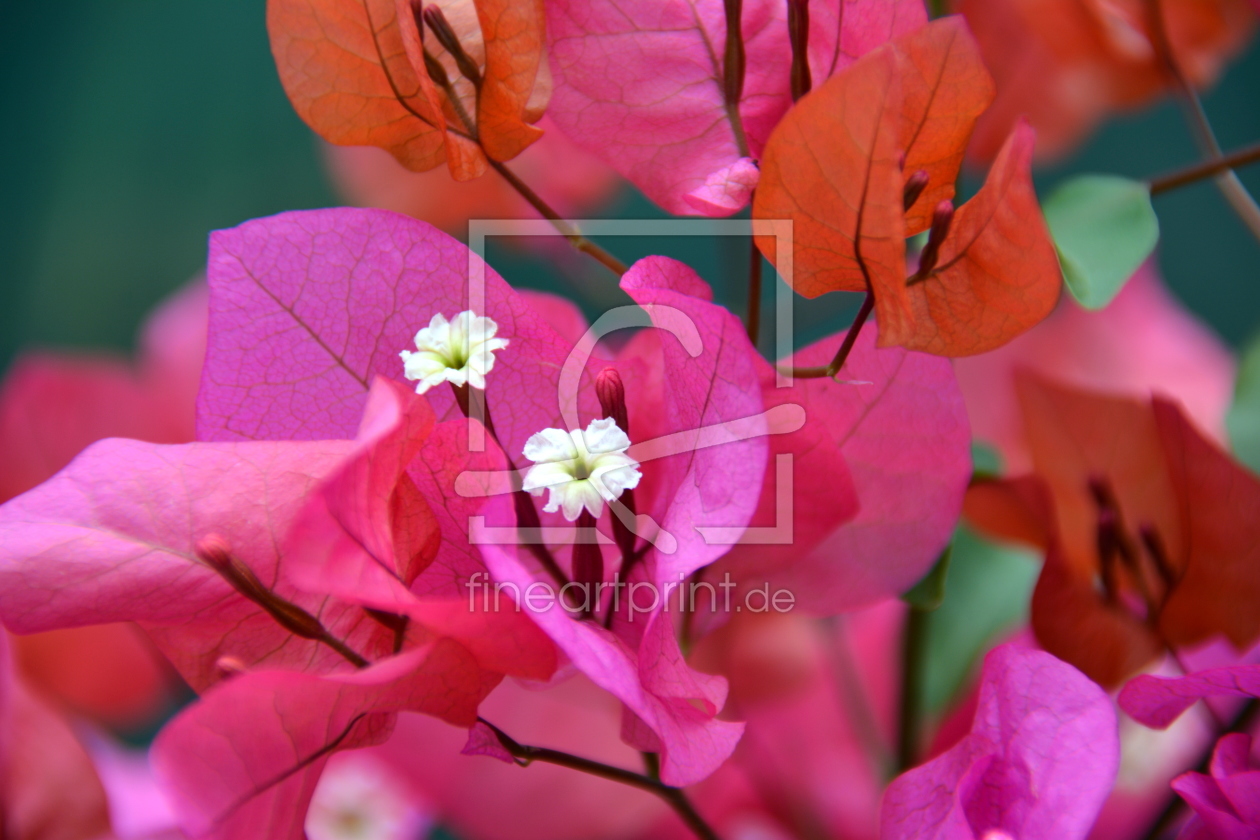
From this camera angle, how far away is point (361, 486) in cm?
27

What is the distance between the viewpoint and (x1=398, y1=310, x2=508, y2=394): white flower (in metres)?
0.30

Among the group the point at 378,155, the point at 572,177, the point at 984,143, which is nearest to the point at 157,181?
the point at 378,155

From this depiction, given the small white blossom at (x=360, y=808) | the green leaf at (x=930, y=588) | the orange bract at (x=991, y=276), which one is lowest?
the small white blossom at (x=360, y=808)

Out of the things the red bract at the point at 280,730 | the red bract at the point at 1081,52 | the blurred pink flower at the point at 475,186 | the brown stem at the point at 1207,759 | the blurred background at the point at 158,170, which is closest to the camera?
the red bract at the point at 280,730

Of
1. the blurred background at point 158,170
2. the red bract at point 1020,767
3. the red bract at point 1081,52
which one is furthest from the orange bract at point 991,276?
the blurred background at point 158,170

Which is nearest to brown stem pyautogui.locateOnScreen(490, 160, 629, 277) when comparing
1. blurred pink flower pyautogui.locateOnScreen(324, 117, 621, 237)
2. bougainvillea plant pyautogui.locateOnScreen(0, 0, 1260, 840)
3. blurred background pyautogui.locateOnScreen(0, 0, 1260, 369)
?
bougainvillea plant pyautogui.locateOnScreen(0, 0, 1260, 840)

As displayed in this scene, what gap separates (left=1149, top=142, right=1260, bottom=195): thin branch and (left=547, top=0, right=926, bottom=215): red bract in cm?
17

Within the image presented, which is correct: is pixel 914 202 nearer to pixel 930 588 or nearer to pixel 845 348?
pixel 845 348

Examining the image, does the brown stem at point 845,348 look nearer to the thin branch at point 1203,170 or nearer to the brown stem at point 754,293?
the brown stem at point 754,293

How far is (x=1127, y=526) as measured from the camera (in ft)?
1.38

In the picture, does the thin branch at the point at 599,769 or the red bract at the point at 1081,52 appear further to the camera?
the red bract at the point at 1081,52

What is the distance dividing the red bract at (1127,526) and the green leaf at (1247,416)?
0.14 ft

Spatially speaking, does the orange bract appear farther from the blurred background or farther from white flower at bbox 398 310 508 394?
the blurred background

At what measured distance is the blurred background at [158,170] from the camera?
1.43 meters
